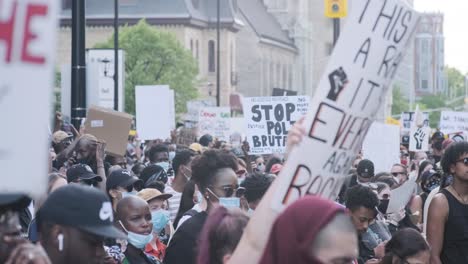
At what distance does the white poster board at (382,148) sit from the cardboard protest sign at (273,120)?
2.77m

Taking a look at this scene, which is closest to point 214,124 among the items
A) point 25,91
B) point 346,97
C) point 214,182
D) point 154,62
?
point 214,182

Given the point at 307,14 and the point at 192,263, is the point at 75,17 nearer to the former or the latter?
the point at 192,263

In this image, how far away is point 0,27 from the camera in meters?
3.29

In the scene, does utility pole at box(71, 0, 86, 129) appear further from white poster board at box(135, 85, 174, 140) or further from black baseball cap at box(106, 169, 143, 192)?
white poster board at box(135, 85, 174, 140)

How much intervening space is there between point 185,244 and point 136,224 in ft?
1.40

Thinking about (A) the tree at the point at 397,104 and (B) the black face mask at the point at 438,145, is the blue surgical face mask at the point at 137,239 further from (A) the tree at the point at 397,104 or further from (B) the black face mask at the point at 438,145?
(A) the tree at the point at 397,104

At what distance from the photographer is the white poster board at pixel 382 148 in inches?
743

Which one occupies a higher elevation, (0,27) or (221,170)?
(0,27)

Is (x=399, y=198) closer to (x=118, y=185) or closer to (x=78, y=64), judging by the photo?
(x=118, y=185)

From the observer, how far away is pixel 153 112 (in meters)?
25.5

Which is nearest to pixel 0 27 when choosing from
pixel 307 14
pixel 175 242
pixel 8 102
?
pixel 8 102

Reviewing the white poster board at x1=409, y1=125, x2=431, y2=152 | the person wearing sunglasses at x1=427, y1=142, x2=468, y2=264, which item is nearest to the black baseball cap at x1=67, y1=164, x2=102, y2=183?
the person wearing sunglasses at x1=427, y1=142, x2=468, y2=264

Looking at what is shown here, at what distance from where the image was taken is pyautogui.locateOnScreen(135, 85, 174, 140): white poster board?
2509 centimetres

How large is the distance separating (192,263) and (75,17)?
7.92 m
